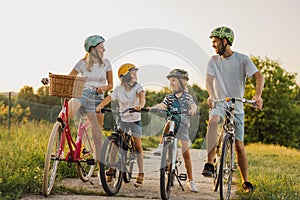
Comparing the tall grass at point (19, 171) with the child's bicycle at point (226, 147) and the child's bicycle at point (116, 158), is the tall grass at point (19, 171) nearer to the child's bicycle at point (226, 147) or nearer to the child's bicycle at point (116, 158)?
the child's bicycle at point (116, 158)

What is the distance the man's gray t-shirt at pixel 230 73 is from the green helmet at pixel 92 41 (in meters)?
1.44

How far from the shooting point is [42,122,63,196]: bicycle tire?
5332mm

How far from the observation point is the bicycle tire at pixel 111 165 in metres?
5.62

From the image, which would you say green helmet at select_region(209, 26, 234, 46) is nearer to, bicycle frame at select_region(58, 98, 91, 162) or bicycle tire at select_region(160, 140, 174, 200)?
bicycle tire at select_region(160, 140, 174, 200)

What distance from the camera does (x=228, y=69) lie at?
5.97 m

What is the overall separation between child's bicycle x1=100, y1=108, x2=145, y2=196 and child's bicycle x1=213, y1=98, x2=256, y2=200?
1084mm

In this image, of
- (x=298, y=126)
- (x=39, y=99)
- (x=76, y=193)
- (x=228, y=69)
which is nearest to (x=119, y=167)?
(x=76, y=193)

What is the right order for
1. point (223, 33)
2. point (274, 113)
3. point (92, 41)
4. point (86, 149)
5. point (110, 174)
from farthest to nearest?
point (274, 113)
point (86, 149)
point (92, 41)
point (110, 174)
point (223, 33)

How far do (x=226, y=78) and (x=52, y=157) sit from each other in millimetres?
2257

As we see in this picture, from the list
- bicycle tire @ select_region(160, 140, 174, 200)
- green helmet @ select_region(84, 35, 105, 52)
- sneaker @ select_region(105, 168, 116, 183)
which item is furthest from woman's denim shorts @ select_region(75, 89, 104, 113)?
bicycle tire @ select_region(160, 140, 174, 200)

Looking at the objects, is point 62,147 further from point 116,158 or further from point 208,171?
point 208,171

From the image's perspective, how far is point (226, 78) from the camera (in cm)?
599

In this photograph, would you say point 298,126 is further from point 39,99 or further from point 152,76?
point 152,76

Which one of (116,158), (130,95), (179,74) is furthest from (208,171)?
(130,95)
